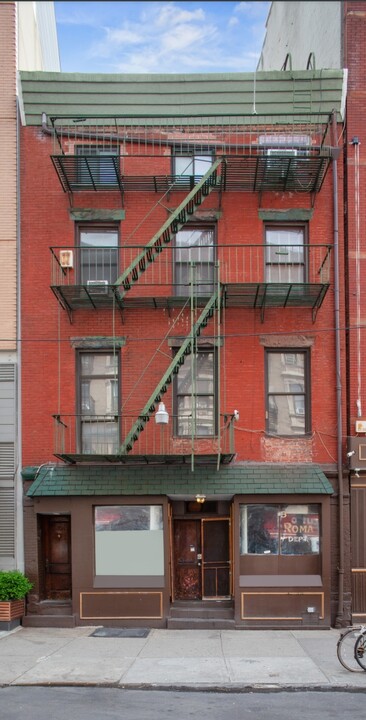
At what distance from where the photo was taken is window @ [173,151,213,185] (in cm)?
1557

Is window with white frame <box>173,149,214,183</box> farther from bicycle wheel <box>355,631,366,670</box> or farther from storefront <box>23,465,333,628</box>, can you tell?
bicycle wheel <box>355,631,366,670</box>

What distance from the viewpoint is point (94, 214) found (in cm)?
1556

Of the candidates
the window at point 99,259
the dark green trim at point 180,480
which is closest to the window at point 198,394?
the dark green trim at point 180,480

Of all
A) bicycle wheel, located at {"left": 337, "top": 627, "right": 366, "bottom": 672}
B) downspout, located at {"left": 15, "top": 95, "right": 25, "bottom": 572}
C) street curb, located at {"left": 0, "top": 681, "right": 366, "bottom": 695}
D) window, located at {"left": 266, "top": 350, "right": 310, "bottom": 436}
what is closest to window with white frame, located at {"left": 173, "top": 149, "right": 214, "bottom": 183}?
downspout, located at {"left": 15, "top": 95, "right": 25, "bottom": 572}

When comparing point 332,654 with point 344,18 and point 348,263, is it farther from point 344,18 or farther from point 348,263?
point 344,18

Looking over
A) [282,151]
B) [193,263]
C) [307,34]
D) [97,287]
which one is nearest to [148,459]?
[97,287]

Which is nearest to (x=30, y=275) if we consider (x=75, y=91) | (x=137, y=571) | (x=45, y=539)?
(x=75, y=91)

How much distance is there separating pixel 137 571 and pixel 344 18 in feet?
43.3

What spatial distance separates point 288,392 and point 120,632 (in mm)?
6271

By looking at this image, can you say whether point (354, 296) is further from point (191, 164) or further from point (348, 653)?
point (348, 653)

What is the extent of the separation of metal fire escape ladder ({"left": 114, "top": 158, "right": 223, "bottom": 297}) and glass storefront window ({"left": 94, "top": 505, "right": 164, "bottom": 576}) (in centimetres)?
484

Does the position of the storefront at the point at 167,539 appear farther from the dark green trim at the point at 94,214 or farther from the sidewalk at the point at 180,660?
the dark green trim at the point at 94,214

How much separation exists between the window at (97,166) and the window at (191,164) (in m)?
1.43

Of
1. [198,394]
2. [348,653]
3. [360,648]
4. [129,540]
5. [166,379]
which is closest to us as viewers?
[360,648]
